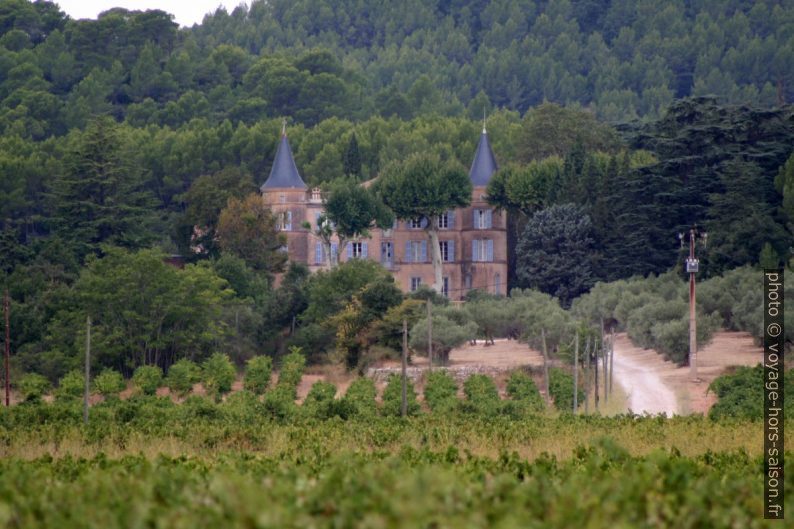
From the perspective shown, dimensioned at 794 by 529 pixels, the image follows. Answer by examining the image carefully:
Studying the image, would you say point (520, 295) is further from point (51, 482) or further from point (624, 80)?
point (624, 80)

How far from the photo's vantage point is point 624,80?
16825cm

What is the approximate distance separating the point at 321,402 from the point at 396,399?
344 centimetres

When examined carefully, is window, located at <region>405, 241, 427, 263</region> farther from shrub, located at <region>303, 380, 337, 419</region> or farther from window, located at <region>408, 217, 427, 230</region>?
shrub, located at <region>303, 380, 337, 419</region>

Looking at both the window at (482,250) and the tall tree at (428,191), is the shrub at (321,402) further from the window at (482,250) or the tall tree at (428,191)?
the window at (482,250)

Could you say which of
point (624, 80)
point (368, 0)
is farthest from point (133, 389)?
point (368, 0)

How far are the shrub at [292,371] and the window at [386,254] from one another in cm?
2146

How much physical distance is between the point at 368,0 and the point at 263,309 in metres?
137

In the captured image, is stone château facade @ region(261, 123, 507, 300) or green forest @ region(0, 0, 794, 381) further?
stone château facade @ region(261, 123, 507, 300)

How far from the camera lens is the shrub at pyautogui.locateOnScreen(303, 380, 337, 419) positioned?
41.0 m

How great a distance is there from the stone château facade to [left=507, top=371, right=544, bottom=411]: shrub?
2755 centimetres

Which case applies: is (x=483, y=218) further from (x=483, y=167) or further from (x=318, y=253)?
(x=318, y=253)

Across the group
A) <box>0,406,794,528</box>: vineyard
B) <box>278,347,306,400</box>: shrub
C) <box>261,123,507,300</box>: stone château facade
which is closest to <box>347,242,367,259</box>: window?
<box>261,123,507,300</box>: stone château facade

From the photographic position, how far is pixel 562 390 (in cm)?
4769

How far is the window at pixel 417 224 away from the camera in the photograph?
3120 inches
